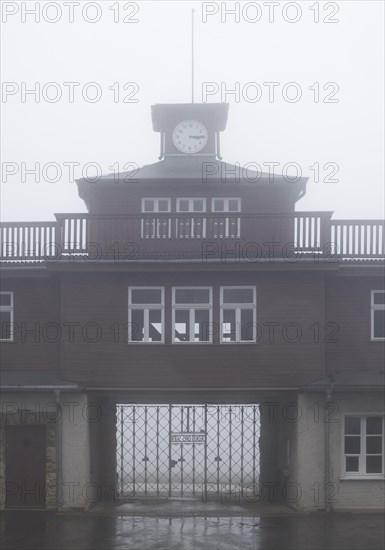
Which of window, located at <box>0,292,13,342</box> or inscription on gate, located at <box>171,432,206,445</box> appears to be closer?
window, located at <box>0,292,13,342</box>

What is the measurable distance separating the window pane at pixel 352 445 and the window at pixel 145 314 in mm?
5241

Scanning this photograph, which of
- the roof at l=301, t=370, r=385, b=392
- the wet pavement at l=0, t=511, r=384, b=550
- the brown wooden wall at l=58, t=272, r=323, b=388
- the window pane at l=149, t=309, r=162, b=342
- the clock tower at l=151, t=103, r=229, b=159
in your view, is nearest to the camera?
the wet pavement at l=0, t=511, r=384, b=550

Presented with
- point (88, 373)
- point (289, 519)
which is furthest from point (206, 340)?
point (289, 519)

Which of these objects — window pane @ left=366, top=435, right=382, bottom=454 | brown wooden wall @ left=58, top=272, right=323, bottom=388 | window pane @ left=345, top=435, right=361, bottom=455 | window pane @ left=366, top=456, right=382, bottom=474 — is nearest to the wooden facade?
brown wooden wall @ left=58, top=272, right=323, bottom=388

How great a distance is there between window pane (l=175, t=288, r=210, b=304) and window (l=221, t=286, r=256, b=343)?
1.39 ft

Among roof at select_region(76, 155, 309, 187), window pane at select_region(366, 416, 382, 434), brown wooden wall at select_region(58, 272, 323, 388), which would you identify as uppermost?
roof at select_region(76, 155, 309, 187)

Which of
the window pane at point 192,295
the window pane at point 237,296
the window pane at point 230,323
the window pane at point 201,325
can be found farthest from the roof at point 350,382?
the window pane at point 192,295

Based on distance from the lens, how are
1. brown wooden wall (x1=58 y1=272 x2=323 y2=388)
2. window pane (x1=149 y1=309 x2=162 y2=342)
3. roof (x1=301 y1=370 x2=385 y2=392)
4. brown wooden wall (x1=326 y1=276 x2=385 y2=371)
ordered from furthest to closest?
brown wooden wall (x1=326 y1=276 x2=385 y2=371) → window pane (x1=149 y1=309 x2=162 y2=342) → brown wooden wall (x1=58 y1=272 x2=323 y2=388) → roof (x1=301 y1=370 x2=385 y2=392)

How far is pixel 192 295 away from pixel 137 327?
1579 mm

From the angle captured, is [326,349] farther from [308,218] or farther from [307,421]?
[308,218]

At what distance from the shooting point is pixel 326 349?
21.4 metres

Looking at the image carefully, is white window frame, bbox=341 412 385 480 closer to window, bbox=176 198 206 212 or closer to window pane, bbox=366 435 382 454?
window pane, bbox=366 435 382 454

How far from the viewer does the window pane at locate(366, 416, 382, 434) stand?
68.6ft

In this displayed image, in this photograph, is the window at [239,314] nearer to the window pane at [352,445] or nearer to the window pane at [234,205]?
the window pane at [352,445]
